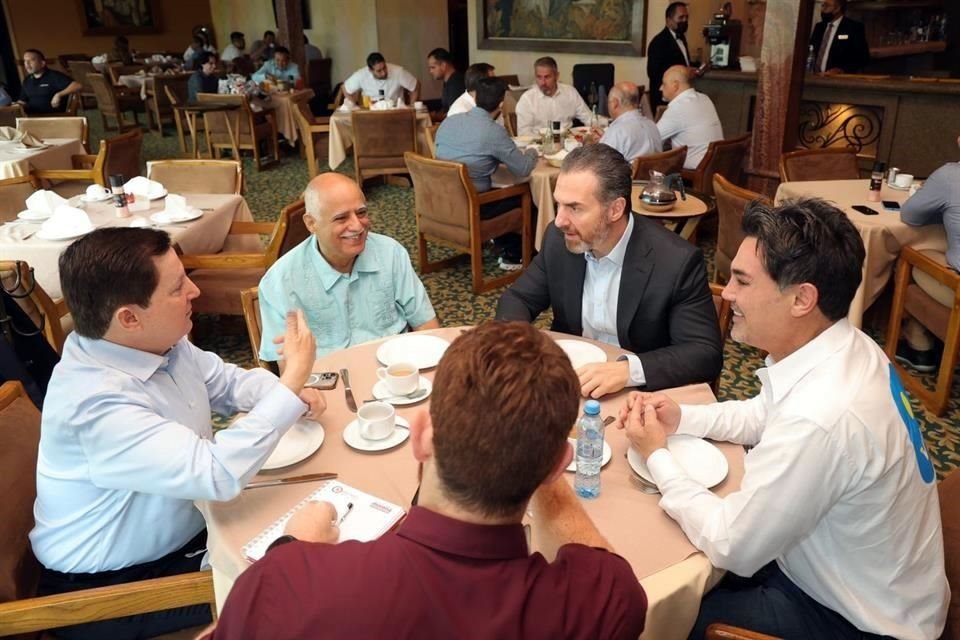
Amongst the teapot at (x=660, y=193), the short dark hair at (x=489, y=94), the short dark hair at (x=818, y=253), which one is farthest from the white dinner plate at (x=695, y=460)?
the short dark hair at (x=489, y=94)

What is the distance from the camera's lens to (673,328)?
219 centimetres

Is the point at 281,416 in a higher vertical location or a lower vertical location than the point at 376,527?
higher

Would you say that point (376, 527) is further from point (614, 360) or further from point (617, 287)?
point (617, 287)

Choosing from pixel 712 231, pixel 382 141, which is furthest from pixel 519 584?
pixel 382 141

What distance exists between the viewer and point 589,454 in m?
1.47

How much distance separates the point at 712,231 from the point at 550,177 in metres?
1.71

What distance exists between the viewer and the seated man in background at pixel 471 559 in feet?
2.69

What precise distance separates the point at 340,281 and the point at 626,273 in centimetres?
96

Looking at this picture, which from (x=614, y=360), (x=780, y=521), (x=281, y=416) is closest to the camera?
(x=780, y=521)

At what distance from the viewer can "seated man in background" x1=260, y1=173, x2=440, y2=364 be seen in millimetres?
2338

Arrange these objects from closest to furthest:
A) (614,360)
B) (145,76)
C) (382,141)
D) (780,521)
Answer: (780,521), (614,360), (382,141), (145,76)

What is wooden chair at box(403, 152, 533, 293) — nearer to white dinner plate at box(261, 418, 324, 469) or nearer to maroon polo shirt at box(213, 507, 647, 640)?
white dinner plate at box(261, 418, 324, 469)

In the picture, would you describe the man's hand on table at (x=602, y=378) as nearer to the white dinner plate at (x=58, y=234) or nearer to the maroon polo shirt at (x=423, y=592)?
the maroon polo shirt at (x=423, y=592)

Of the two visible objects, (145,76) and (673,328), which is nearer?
(673,328)
